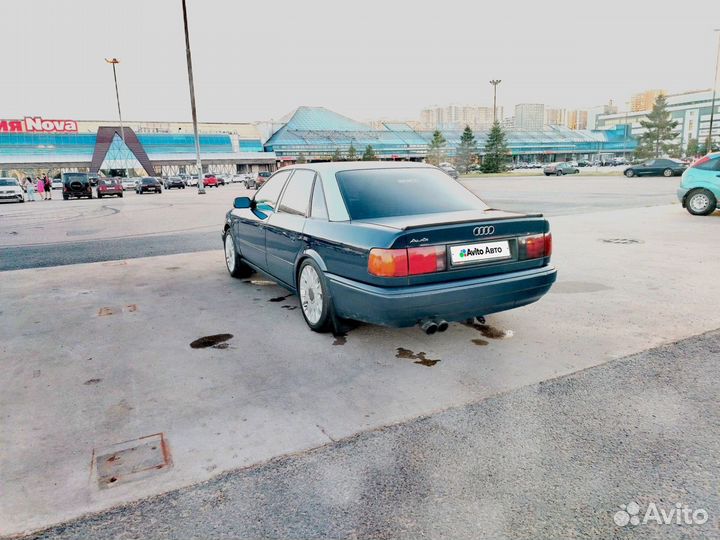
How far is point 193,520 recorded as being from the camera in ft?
6.80

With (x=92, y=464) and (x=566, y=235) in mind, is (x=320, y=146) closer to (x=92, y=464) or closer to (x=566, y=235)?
(x=566, y=235)

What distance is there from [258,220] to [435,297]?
2.74 meters

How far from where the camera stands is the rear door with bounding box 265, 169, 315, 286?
4.59 m

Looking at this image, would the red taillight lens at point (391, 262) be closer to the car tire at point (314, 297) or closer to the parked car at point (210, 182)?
the car tire at point (314, 297)

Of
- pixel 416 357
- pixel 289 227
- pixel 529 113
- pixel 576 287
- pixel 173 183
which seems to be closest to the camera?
pixel 416 357

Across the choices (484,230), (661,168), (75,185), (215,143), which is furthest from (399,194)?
(215,143)

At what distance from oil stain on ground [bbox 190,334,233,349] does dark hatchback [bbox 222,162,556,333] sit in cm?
74

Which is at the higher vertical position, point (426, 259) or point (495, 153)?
point (495, 153)

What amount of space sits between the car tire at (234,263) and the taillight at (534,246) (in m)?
3.77

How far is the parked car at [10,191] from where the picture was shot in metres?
Answer: 26.4

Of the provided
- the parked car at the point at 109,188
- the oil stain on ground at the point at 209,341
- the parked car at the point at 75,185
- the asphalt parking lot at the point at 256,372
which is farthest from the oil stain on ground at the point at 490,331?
the parked car at the point at 109,188

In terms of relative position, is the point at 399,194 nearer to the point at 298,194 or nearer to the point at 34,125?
the point at 298,194

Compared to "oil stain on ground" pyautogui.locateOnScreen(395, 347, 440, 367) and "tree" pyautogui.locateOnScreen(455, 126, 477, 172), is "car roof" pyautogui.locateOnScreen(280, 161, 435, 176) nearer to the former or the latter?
"oil stain on ground" pyautogui.locateOnScreen(395, 347, 440, 367)

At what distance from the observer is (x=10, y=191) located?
87.0ft
